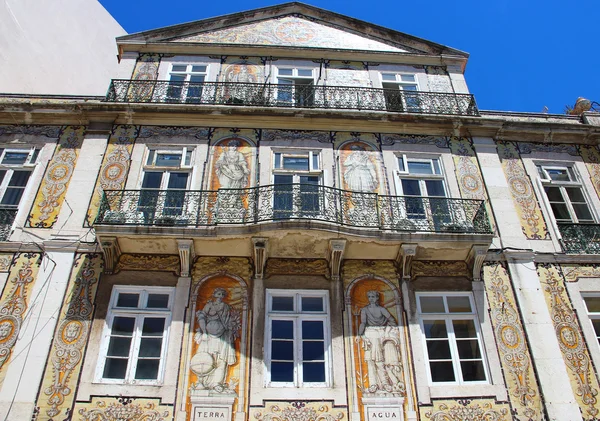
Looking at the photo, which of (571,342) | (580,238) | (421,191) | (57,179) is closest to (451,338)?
(571,342)

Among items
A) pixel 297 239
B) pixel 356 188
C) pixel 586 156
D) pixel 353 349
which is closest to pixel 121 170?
pixel 297 239

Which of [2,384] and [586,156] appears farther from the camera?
[586,156]

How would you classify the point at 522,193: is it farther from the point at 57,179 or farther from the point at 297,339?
the point at 57,179

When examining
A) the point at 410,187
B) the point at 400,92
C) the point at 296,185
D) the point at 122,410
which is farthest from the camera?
the point at 400,92

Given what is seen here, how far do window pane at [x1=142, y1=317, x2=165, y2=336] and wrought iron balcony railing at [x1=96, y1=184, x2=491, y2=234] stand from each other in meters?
1.78

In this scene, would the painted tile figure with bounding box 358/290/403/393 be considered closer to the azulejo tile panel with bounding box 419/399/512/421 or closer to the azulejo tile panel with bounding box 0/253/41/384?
the azulejo tile panel with bounding box 419/399/512/421

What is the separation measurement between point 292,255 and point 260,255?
2.25 feet

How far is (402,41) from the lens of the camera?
15.2 m

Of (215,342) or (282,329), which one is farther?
(282,329)

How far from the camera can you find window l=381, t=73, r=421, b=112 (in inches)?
527

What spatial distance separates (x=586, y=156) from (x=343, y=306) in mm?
7608

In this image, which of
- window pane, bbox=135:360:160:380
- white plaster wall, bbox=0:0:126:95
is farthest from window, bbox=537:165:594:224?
white plaster wall, bbox=0:0:126:95

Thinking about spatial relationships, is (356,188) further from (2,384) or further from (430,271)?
(2,384)

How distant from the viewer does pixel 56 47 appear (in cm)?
2075
